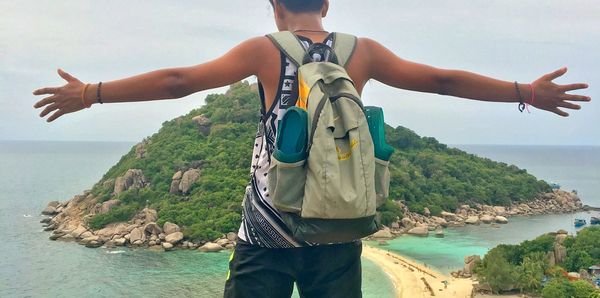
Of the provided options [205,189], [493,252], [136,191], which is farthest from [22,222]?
[493,252]

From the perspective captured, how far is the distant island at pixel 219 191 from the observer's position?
29125 millimetres

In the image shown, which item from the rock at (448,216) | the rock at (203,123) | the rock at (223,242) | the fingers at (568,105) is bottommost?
the rock at (223,242)

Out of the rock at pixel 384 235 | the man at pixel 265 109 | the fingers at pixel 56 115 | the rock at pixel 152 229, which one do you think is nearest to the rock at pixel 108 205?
the rock at pixel 152 229

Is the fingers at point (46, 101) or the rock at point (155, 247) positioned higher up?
the fingers at point (46, 101)

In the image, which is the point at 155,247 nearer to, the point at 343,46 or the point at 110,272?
the point at 110,272

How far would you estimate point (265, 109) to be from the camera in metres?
1.92

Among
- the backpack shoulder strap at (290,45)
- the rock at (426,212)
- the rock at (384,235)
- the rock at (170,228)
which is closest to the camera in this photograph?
the backpack shoulder strap at (290,45)

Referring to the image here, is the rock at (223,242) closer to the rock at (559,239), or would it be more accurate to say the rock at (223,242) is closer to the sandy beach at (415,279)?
the sandy beach at (415,279)

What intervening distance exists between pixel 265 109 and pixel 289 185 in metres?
0.47

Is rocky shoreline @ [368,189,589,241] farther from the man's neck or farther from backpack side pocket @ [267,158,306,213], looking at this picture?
backpack side pocket @ [267,158,306,213]

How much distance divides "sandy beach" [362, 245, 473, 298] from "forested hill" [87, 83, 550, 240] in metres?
6.08

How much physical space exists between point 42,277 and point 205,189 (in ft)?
38.3

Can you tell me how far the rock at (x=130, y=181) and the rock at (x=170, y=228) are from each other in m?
6.85

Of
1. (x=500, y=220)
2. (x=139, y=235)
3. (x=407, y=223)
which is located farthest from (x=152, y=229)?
(x=500, y=220)
